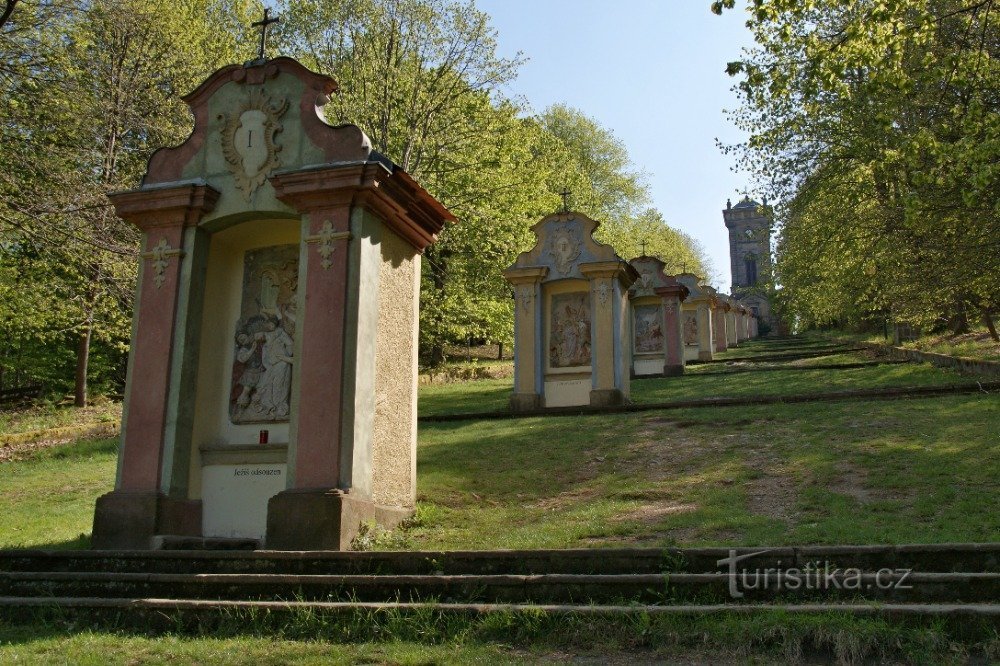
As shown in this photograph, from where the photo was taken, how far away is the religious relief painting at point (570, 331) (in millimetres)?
19062

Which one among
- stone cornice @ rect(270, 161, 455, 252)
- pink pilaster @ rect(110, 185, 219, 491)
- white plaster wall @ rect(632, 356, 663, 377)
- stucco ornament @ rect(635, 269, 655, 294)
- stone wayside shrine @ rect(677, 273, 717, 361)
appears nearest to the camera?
stone cornice @ rect(270, 161, 455, 252)

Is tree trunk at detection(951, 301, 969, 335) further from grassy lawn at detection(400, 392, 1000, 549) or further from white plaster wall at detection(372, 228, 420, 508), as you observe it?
white plaster wall at detection(372, 228, 420, 508)

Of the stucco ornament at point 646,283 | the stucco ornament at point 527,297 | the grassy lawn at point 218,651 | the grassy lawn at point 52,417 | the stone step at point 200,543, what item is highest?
the stucco ornament at point 646,283

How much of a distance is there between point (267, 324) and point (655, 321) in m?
20.2

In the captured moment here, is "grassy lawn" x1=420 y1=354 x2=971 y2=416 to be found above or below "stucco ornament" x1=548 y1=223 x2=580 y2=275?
below

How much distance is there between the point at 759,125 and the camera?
26500 mm

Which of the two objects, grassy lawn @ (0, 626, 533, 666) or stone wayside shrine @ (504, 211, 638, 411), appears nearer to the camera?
grassy lawn @ (0, 626, 533, 666)

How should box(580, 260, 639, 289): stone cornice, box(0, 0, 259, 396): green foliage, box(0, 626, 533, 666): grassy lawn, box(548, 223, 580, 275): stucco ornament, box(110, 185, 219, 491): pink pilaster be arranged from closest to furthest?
box(0, 626, 533, 666): grassy lawn
box(110, 185, 219, 491): pink pilaster
box(0, 0, 259, 396): green foliage
box(580, 260, 639, 289): stone cornice
box(548, 223, 580, 275): stucco ornament

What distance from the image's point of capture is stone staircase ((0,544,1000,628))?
5168 millimetres

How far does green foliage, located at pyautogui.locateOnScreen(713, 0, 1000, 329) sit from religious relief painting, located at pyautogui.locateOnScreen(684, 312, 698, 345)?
377 cm

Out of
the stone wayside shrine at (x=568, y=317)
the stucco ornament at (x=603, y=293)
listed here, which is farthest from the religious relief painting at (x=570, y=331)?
the stucco ornament at (x=603, y=293)

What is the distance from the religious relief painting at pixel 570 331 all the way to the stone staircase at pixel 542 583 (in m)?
12.5

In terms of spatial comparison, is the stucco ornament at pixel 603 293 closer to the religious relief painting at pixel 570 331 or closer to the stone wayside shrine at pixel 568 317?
the stone wayside shrine at pixel 568 317

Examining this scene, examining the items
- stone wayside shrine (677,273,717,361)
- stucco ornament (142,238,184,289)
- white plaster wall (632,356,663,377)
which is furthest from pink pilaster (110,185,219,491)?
stone wayside shrine (677,273,717,361)
